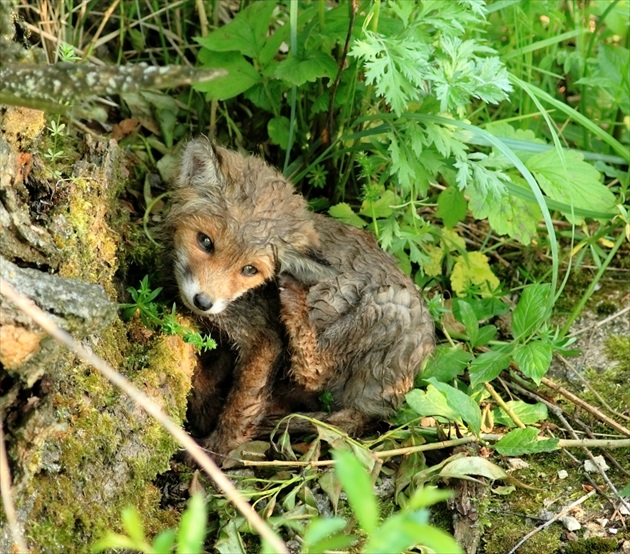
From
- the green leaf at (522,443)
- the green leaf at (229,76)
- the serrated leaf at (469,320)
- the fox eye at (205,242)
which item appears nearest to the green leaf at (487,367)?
the serrated leaf at (469,320)

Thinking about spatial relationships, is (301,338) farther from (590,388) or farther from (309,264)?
(590,388)

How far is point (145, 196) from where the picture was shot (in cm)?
466

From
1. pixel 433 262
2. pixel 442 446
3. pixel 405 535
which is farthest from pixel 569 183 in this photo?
pixel 405 535

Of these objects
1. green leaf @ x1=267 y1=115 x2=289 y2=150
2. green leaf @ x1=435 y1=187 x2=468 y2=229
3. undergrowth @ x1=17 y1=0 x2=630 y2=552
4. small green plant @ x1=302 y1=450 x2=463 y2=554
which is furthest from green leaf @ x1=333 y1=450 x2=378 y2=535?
green leaf @ x1=267 y1=115 x2=289 y2=150

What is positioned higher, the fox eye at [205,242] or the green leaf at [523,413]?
the fox eye at [205,242]

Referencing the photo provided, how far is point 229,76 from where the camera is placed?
4609mm

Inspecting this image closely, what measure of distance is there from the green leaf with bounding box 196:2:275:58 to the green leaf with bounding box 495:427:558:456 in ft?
8.13

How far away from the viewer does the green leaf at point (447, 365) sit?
13.7 ft

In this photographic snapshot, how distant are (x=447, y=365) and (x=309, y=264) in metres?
0.89

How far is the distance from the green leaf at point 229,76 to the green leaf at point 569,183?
161cm

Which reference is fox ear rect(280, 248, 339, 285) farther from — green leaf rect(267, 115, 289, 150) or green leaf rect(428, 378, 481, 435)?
green leaf rect(267, 115, 289, 150)

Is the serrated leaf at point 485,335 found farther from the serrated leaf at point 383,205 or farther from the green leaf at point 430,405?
the serrated leaf at point 383,205

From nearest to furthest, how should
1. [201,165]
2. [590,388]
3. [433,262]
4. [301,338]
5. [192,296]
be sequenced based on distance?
[192,296], [201,165], [301,338], [590,388], [433,262]

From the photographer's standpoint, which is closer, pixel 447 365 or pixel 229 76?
pixel 447 365
